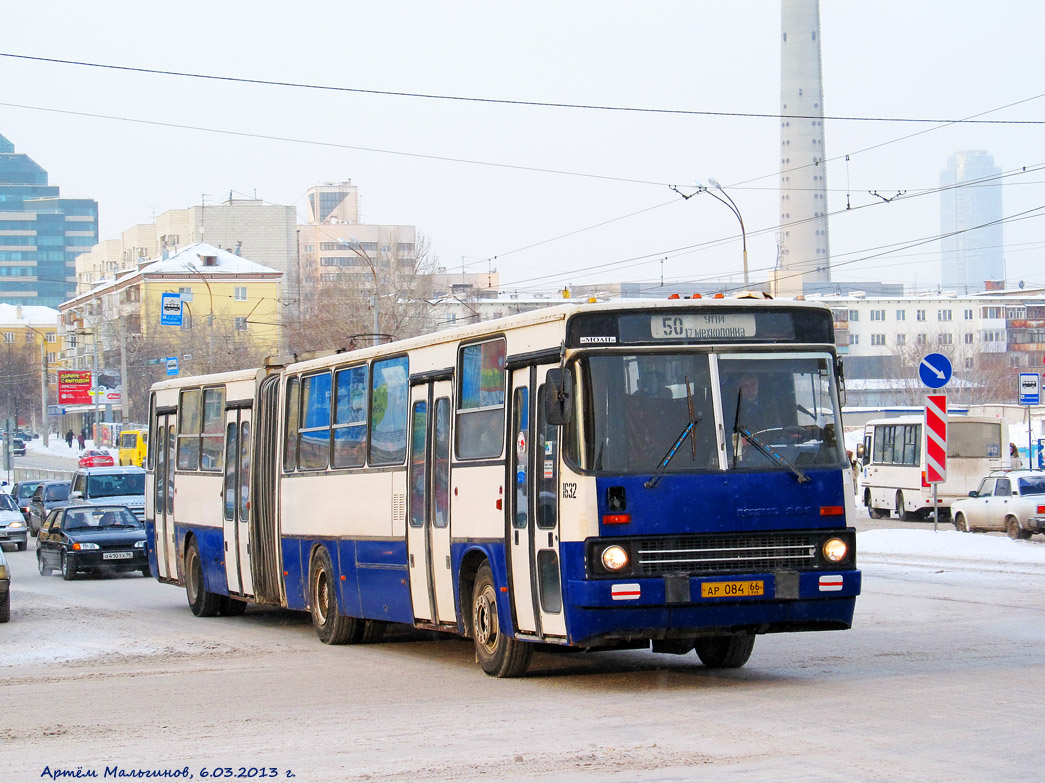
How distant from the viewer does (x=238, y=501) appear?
1861 cm

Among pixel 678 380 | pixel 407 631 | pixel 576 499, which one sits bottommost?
pixel 407 631

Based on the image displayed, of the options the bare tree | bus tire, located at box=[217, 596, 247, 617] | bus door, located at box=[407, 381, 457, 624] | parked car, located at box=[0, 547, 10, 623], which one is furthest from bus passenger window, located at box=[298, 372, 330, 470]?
the bare tree

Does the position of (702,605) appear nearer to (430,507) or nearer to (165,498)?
(430,507)

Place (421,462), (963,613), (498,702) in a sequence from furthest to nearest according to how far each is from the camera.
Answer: (963,613) → (421,462) → (498,702)

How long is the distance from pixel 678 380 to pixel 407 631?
7.25 m

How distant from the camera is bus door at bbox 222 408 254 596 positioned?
18312 millimetres

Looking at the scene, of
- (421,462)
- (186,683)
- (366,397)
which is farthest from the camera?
(366,397)

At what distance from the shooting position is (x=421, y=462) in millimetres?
13664

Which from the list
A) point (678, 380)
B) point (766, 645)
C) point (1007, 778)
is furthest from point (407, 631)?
point (1007, 778)

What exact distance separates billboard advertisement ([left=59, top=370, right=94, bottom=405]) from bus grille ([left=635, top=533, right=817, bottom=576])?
71.4 meters

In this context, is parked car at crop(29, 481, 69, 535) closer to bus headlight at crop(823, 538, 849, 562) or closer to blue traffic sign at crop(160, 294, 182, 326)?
blue traffic sign at crop(160, 294, 182, 326)

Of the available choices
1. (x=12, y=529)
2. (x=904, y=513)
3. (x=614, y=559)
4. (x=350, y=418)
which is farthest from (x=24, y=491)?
(x=614, y=559)

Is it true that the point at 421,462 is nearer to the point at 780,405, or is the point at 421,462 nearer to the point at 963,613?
the point at 780,405

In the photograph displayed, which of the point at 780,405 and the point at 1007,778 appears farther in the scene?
the point at 780,405
